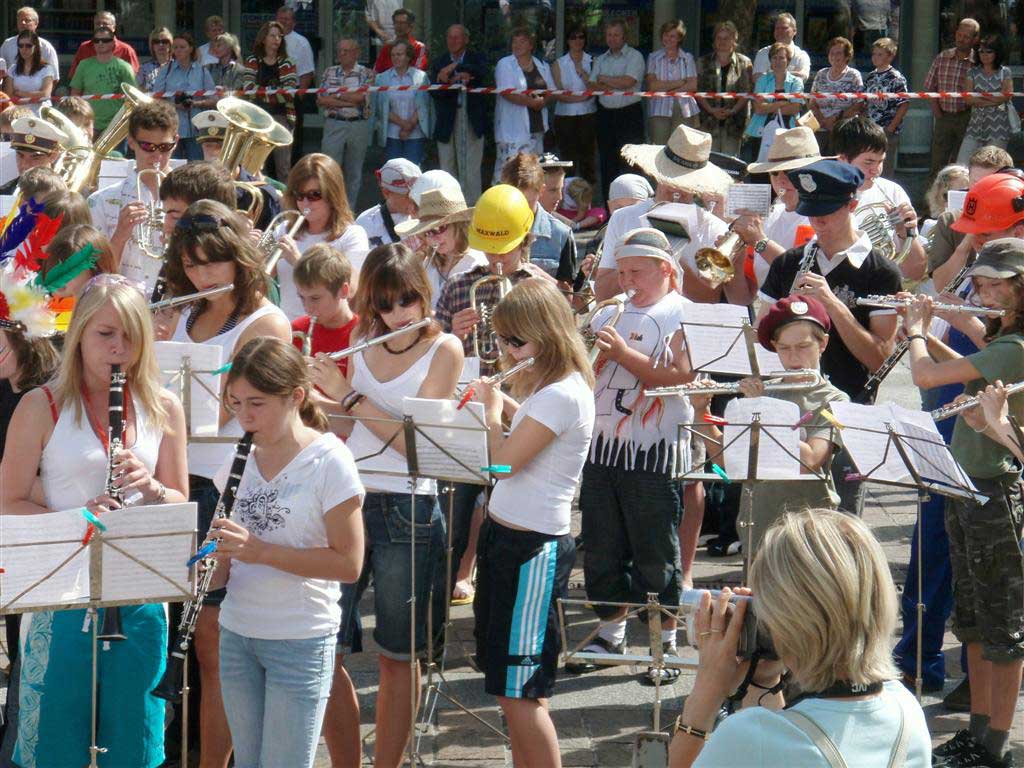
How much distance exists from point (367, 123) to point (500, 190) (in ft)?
24.5

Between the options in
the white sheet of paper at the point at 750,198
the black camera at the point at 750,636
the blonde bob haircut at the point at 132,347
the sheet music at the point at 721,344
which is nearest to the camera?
the black camera at the point at 750,636

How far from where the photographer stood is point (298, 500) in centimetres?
402

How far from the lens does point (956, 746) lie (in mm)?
5109

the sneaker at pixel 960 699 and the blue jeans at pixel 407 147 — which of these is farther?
the blue jeans at pixel 407 147

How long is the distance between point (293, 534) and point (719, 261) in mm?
3045

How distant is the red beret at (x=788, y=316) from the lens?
16.6 feet

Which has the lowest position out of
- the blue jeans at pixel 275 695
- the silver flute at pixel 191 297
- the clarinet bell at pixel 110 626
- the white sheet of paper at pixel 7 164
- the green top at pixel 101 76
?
the blue jeans at pixel 275 695

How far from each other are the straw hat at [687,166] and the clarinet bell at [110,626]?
3.68 metres

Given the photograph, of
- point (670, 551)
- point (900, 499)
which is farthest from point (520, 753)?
point (900, 499)

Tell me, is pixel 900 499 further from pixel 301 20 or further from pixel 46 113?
pixel 301 20

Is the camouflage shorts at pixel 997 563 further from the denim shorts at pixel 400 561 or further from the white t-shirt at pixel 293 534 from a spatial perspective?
the white t-shirt at pixel 293 534

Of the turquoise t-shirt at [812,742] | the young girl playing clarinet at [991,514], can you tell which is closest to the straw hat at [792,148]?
the young girl playing clarinet at [991,514]

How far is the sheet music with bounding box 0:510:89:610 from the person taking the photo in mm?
3645

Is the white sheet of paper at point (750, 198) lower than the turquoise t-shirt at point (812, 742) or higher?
higher
